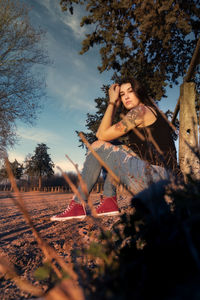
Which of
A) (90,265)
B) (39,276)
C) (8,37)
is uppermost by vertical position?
(8,37)

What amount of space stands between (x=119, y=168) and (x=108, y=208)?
78cm

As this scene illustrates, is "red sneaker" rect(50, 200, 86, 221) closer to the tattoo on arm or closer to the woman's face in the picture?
the tattoo on arm

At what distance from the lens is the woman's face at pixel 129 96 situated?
267 cm

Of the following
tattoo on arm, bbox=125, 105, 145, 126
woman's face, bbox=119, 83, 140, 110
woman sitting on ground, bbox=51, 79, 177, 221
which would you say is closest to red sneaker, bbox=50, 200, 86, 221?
woman sitting on ground, bbox=51, 79, 177, 221

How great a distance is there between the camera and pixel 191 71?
373cm

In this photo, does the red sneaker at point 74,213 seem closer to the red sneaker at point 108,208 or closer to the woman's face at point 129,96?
the red sneaker at point 108,208

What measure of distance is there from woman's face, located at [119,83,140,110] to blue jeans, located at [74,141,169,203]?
2.81 ft

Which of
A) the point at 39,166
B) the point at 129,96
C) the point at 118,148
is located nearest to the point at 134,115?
the point at 118,148

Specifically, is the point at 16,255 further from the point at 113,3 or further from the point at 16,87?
the point at 16,87

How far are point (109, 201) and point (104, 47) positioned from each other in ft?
12.5

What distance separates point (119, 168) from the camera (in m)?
1.87

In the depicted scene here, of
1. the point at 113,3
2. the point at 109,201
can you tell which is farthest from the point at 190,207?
the point at 113,3

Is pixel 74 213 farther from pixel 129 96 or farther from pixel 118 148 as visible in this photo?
pixel 129 96

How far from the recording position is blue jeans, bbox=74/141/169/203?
63.0 inches
